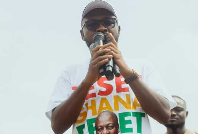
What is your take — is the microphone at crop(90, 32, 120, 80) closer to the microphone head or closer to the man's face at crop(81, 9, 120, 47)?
the microphone head

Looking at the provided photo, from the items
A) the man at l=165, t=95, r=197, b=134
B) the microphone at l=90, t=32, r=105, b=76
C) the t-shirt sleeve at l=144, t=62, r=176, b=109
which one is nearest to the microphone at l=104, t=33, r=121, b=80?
the microphone at l=90, t=32, r=105, b=76

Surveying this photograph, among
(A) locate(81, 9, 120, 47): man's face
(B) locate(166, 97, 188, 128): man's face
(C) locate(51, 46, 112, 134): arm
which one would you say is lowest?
(C) locate(51, 46, 112, 134): arm

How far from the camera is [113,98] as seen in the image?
3299mm

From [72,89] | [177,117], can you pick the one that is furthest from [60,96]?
[177,117]

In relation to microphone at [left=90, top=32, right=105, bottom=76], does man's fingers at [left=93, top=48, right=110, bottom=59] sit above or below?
below

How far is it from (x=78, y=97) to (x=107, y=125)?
33 centimetres

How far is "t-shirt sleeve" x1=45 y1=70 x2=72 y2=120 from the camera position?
11.1ft

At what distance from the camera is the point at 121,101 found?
3.28 metres

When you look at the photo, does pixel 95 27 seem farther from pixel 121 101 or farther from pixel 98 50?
pixel 121 101

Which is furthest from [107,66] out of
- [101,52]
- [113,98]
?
[113,98]

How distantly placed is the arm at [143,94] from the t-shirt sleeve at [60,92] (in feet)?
1.96

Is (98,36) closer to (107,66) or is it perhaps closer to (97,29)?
(97,29)

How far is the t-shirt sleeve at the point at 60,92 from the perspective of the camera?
338 cm

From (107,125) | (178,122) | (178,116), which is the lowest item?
(107,125)
